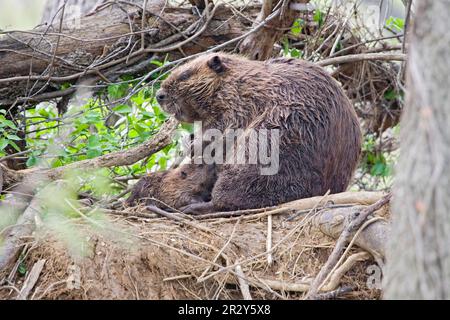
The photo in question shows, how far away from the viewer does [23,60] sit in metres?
6.26

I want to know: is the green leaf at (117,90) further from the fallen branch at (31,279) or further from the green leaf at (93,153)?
the fallen branch at (31,279)

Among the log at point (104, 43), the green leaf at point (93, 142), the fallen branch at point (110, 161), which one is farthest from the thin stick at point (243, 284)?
the log at point (104, 43)

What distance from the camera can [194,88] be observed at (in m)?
5.80

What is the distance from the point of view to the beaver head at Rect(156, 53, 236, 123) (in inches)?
227

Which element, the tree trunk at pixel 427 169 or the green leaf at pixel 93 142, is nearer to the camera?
the tree trunk at pixel 427 169

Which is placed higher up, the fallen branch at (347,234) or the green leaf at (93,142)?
the green leaf at (93,142)

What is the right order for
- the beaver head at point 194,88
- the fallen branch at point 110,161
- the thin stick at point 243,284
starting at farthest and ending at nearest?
the beaver head at point 194,88 → the fallen branch at point 110,161 → the thin stick at point 243,284

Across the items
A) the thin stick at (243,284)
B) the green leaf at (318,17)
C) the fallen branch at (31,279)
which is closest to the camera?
the fallen branch at (31,279)

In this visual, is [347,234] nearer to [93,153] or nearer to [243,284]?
[243,284]

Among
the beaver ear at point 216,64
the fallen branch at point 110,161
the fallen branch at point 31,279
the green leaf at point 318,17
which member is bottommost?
the fallen branch at point 31,279

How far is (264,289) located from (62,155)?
7.09 ft

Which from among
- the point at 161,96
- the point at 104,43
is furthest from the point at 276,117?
the point at 104,43

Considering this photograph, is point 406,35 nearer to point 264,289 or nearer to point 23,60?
point 264,289

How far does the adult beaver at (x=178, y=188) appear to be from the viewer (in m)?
5.59
